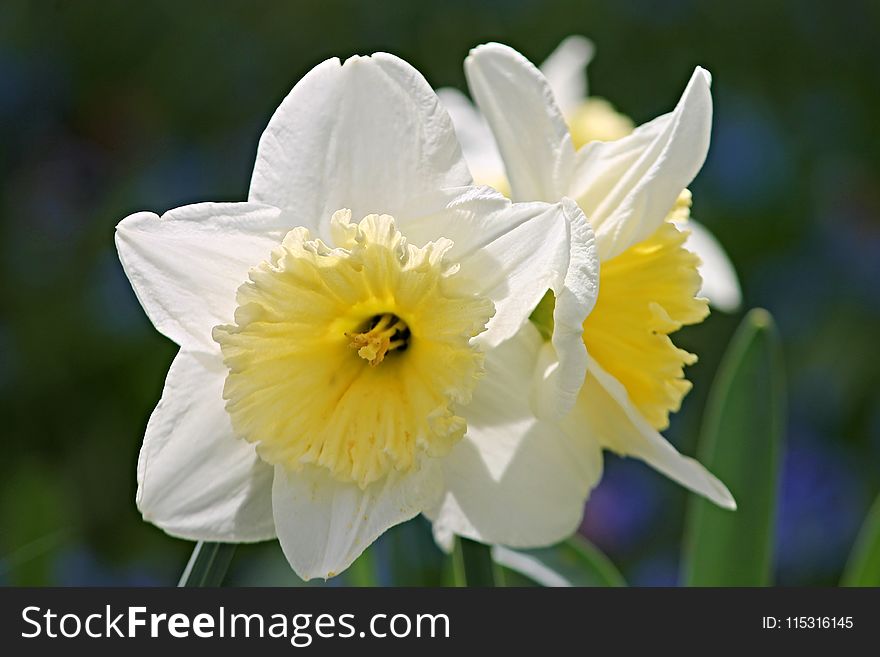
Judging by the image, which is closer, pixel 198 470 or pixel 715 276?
pixel 198 470

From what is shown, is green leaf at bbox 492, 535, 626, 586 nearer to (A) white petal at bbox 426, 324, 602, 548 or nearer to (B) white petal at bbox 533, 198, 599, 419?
(A) white petal at bbox 426, 324, 602, 548

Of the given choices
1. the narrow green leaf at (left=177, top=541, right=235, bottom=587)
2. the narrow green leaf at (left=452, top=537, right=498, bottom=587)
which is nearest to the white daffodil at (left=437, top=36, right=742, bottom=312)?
the narrow green leaf at (left=452, top=537, right=498, bottom=587)

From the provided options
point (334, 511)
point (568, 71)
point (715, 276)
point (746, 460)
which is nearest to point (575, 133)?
point (568, 71)

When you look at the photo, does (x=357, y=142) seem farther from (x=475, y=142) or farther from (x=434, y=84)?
(x=434, y=84)

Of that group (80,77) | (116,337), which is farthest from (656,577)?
(80,77)

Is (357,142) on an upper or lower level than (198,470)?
upper

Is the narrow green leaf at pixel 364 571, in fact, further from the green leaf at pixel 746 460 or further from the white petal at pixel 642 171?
the white petal at pixel 642 171

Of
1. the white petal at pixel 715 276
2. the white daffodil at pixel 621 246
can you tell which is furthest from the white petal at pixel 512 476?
the white petal at pixel 715 276
